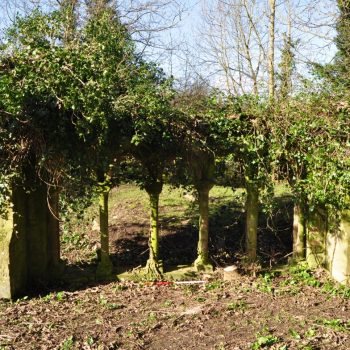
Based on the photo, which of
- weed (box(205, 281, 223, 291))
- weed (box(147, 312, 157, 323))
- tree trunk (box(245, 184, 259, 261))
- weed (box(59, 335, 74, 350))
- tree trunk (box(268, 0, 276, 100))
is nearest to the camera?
weed (box(59, 335, 74, 350))

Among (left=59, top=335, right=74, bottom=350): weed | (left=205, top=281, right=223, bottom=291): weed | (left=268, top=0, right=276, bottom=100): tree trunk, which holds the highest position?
(left=268, top=0, right=276, bottom=100): tree trunk

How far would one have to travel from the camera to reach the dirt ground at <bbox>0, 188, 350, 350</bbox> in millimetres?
4930

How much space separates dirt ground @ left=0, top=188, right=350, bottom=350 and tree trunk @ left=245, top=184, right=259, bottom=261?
0.39 meters

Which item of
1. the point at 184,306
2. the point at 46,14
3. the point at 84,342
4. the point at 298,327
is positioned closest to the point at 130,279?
the point at 184,306

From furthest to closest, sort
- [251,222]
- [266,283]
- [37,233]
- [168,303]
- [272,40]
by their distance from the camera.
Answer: [272,40] → [251,222] → [37,233] → [266,283] → [168,303]

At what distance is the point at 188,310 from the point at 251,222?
2273 mm

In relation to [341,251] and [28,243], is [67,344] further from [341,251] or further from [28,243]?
[341,251]

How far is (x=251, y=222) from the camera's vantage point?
24.9 ft

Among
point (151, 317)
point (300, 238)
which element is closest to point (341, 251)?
point (300, 238)

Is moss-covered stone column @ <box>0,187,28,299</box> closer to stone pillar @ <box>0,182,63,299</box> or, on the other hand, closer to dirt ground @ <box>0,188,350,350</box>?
stone pillar @ <box>0,182,63,299</box>

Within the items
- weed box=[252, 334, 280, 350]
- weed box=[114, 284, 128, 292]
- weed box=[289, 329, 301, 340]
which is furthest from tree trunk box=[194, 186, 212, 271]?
weed box=[252, 334, 280, 350]

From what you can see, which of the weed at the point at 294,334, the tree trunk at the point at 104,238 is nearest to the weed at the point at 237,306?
the weed at the point at 294,334

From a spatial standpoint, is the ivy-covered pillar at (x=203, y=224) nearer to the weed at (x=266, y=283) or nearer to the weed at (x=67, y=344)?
the weed at (x=266, y=283)

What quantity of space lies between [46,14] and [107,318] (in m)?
4.83
